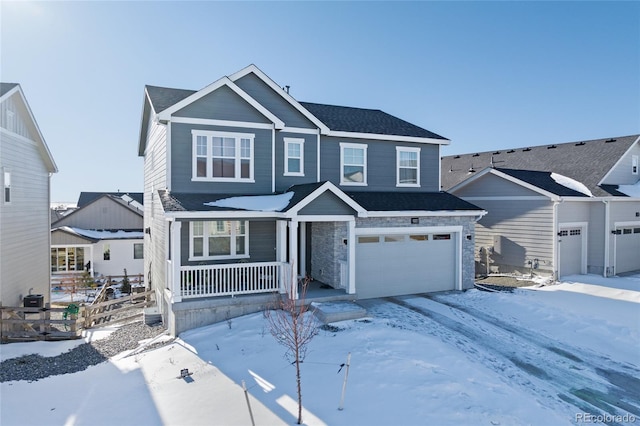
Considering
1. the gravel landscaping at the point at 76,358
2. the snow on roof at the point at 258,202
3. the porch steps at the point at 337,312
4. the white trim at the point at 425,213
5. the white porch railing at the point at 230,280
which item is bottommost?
Result: the gravel landscaping at the point at 76,358

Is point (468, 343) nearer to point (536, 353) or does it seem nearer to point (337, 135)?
point (536, 353)

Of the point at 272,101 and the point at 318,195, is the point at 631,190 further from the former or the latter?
the point at 272,101

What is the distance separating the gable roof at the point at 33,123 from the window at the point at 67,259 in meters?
10.9

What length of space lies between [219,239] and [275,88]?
594 centimetres

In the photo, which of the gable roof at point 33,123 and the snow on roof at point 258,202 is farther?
the gable roof at point 33,123

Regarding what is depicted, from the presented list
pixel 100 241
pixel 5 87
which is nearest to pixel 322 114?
pixel 5 87

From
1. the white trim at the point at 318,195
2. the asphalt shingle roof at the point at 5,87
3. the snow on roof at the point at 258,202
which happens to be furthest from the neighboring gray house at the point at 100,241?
the white trim at the point at 318,195

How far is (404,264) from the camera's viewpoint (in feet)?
44.3

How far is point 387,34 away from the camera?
626 inches

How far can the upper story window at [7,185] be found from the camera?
42.4 ft

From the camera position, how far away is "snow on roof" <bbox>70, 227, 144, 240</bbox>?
26.9 m

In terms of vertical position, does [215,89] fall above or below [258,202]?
above

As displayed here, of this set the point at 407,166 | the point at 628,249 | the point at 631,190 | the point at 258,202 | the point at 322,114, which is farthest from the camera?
the point at 631,190

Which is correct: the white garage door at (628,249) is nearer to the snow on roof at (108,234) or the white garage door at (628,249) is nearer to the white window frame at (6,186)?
the white window frame at (6,186)
